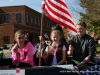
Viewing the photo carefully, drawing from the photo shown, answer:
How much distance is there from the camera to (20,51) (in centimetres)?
425

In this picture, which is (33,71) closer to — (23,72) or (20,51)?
(23,72)

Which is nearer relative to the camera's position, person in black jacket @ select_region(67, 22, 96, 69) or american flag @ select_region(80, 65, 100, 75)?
american flag @ select_region(80, 65, 100, 75)

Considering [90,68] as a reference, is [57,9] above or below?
above

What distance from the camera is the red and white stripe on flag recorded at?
15.4 feet

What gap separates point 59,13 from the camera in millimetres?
4730

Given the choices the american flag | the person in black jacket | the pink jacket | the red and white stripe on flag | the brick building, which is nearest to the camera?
the american flag

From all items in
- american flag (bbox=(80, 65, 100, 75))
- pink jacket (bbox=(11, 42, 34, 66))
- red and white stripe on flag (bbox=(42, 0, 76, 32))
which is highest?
red and white stripe on flag (bbox=(42, 0, 76, 32))

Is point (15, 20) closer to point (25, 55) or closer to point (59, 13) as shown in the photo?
point (59, 13)

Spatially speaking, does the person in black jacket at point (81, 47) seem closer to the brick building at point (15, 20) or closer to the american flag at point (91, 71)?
the american flag at point (91, 71)

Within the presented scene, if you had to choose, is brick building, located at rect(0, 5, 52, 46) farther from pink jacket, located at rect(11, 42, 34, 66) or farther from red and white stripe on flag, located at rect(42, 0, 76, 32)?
pink jacket, located at rect(11, 42, 34, 66)

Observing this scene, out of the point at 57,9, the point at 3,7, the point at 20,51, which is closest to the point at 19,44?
the point at 20,51

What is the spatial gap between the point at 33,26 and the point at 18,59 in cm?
5558

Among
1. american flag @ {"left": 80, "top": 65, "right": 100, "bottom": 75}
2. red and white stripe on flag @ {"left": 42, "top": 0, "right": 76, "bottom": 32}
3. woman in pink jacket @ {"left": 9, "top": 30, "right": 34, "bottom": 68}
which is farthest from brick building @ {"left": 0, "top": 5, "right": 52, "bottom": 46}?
american flag @ {"left": 80, "top": 65, "right": 100, "bottom": 75}

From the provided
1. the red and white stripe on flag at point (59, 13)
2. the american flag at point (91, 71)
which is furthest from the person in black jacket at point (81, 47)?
the american flag at point (91, 71)
